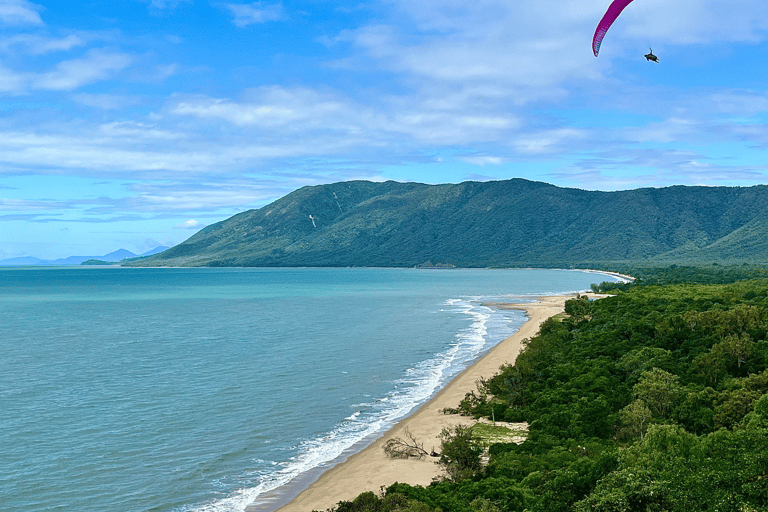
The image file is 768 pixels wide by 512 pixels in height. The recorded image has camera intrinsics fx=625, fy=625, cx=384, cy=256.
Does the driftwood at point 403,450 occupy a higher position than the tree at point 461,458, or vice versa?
the tree at point 461,458

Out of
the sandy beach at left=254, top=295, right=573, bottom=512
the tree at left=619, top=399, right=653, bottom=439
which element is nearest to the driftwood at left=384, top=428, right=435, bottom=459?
the sandy beach at left=254, top=295, right=573, bottom=512

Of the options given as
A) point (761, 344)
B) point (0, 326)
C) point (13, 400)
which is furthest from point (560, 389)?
point (0, 326)

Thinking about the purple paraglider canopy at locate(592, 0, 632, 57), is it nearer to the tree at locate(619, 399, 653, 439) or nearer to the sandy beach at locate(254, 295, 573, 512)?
the tree at locate(619, 399, 653, 439)

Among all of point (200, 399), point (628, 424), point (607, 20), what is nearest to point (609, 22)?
point (607, 20)

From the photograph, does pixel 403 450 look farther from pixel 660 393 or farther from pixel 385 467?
pixel 660 393

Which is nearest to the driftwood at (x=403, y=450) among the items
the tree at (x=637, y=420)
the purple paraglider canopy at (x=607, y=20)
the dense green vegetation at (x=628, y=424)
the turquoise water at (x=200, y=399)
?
the turquoise water at (x=200, y=399)

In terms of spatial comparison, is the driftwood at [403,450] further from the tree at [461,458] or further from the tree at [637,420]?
the tree at [637,420]

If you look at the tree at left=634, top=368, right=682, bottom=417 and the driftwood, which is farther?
the tree at left=634, top=368, right=682, bottom=417
